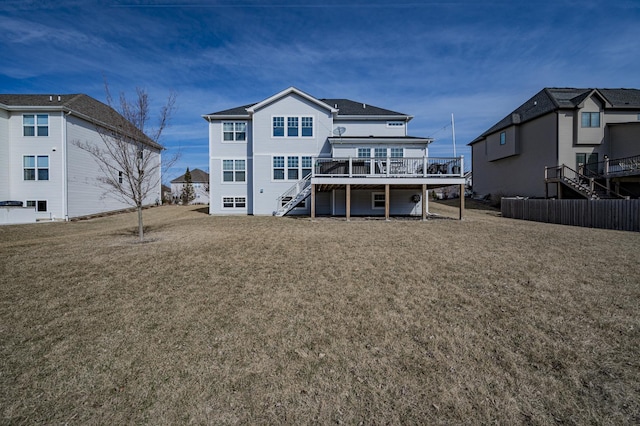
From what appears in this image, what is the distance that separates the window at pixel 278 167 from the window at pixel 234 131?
2.96 m

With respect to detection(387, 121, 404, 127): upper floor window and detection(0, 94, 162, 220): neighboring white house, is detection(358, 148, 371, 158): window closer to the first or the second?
detection(387, 121, 404, 127): upper floor window

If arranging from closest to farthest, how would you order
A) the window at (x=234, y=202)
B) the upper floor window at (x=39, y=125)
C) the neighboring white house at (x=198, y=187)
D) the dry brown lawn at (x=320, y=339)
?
the dry brown lawn at (x=320, y=339)
the upper floor window at (x=39, y=125)
the window at (x=234, y=202)
the neighboring white house at (x=198, y=187)

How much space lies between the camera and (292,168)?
2022 centimetres

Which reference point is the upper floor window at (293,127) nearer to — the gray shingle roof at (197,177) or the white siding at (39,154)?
the white siding at (39,154)

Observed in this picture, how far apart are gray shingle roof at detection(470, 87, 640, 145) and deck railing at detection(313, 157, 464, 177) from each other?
13438 millimetres

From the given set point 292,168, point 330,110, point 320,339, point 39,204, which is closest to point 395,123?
point 330,110

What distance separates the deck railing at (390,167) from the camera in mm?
15930

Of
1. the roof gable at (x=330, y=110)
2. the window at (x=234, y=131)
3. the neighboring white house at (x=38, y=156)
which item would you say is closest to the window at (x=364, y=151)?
the roof gable at (x=330, y=110)

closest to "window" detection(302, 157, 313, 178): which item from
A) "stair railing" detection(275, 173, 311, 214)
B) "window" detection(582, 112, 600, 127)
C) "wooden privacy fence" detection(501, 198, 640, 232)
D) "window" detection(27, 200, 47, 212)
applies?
"stair railing" detection(275, 173, 311, 214)

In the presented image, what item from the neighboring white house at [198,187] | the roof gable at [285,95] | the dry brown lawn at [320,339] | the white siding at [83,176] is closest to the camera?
the dry brown lawn at [320,339]

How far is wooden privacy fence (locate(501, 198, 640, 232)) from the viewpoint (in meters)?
13.5

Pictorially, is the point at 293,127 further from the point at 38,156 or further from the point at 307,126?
the point at 38,156

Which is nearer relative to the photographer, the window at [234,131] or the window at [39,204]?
the window at [39,204]

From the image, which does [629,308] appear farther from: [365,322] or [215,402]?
[215,402]
